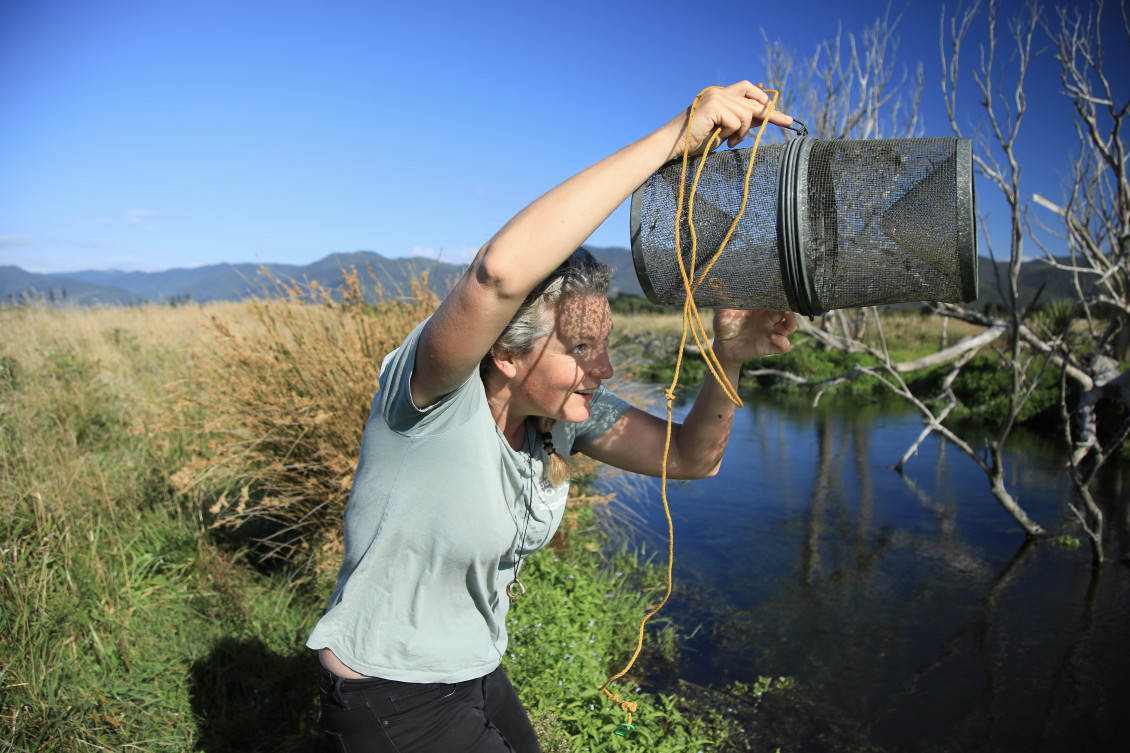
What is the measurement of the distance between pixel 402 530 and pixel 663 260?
832 millimetres

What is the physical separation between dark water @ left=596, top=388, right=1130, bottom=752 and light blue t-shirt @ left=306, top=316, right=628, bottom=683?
126 inches

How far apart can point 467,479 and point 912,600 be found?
17.3 ft

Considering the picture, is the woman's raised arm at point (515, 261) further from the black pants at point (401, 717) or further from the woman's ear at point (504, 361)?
the black pants at point (401, 717)

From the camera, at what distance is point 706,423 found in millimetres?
1961

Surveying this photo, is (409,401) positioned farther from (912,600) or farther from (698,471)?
(912,600)

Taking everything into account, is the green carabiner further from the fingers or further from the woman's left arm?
the fingers

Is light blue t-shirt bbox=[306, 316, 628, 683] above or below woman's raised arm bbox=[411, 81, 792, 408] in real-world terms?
below

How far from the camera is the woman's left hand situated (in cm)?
178

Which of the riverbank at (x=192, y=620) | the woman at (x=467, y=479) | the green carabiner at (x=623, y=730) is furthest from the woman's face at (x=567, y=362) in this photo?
the green carabiner at (x=623, y=730)

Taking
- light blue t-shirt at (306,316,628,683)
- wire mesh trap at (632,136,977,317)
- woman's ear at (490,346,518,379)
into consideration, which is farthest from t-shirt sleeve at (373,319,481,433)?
wire mesh trap at (632,136,977,317)

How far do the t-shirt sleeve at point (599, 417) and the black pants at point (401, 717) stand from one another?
72cm

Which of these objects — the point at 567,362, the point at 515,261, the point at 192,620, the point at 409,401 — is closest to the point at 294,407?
the point at 192,620

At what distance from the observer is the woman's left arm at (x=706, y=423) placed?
1.78m

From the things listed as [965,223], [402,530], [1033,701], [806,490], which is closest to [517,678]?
[402,530]
